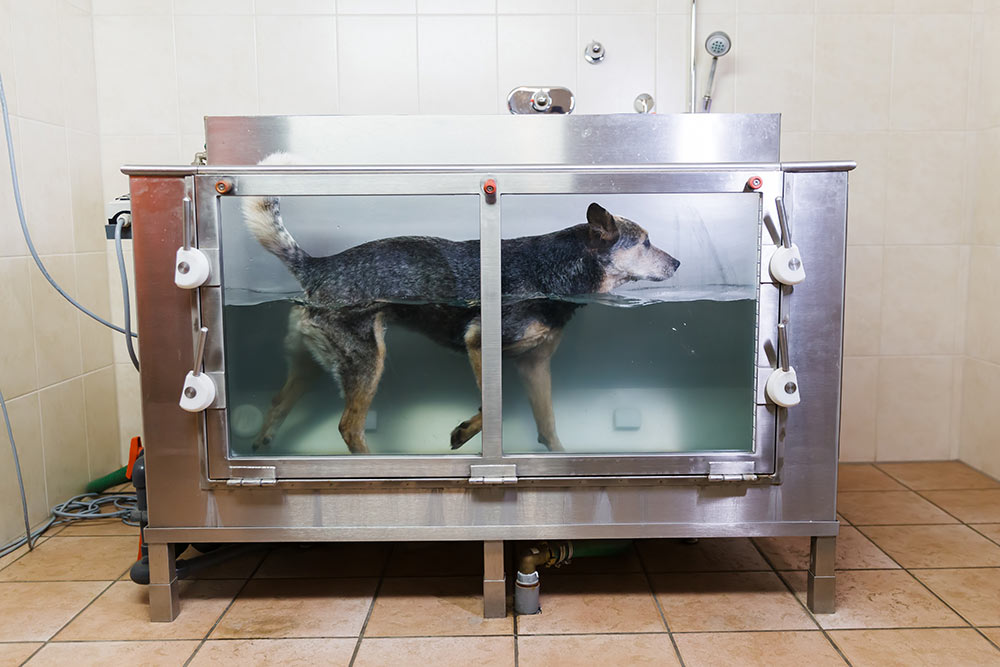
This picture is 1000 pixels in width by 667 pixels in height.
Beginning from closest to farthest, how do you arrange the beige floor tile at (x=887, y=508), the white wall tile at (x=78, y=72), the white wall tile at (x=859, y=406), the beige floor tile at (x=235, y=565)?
the beige floor tile at (x=235, y=565) → the beige floor tile at (x=887, y=508) → the white wall tile at (x=78, y=72) → the white wall tile at (x=859, y=406)

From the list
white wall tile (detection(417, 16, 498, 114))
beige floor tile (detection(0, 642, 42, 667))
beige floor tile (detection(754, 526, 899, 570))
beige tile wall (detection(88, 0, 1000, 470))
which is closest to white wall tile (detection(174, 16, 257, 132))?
beige tile wall (detection(88, 0, 1000, 470))

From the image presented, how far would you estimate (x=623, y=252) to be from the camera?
152 cm

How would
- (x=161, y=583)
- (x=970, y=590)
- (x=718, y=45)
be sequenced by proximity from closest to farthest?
1. (x=161, y=583)
2. (x=970, y=590)
3. (x=718, y=45)

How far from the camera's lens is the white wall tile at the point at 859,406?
2535mm

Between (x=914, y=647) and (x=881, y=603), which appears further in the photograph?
(x=881, y=603)

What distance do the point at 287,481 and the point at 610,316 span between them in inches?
26.9

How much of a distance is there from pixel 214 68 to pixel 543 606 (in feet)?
5.74

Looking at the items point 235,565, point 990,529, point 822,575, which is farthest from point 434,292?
point 990,529

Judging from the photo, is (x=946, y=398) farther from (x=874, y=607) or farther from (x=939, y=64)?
(x=874, y=607)

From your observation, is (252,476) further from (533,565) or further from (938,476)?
(938,476)

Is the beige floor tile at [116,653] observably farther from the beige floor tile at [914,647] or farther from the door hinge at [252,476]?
the beige floor tile at [914,647]

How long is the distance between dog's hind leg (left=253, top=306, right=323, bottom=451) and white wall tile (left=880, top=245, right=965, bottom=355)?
1822mm

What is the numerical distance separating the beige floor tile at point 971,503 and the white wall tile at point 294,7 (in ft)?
7.12

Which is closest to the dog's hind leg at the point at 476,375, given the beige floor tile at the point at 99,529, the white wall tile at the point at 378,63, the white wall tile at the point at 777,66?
the beige floor tile at the point at 99,529
